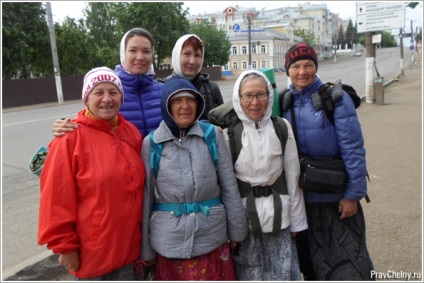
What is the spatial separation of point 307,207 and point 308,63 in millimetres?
955

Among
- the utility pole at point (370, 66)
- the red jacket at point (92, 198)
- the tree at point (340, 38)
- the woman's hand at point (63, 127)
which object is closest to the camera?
the red jacket at point (92, 198)

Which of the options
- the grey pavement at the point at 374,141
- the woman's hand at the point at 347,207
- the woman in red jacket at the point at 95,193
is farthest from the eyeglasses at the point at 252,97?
the grey pavement at the point at 374,141

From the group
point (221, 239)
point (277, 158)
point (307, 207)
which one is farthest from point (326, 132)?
point (221, 239)

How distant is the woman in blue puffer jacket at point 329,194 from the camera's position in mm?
2320

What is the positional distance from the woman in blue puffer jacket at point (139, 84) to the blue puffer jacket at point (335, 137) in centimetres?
93

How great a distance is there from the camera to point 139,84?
2.59 metres

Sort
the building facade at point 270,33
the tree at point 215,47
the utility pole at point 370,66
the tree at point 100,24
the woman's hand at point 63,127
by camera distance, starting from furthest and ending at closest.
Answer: the building facade at point 270,33 < the tree at point 215,47 < the tree at point 100,24 < the utility pole at point 370,66 < the woman's hand at point 63,127

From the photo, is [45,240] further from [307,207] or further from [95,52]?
[95,52]

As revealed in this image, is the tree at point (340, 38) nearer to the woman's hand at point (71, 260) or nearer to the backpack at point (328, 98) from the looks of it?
the backpack at point (328, 98)

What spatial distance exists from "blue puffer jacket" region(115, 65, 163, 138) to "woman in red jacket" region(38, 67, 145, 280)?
354mm

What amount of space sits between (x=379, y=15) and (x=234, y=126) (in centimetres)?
1291

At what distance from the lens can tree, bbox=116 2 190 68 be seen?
31.1 metres

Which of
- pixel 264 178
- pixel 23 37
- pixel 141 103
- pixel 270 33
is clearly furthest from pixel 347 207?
pixel 270 33

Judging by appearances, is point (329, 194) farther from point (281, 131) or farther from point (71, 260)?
point (71, 260)
